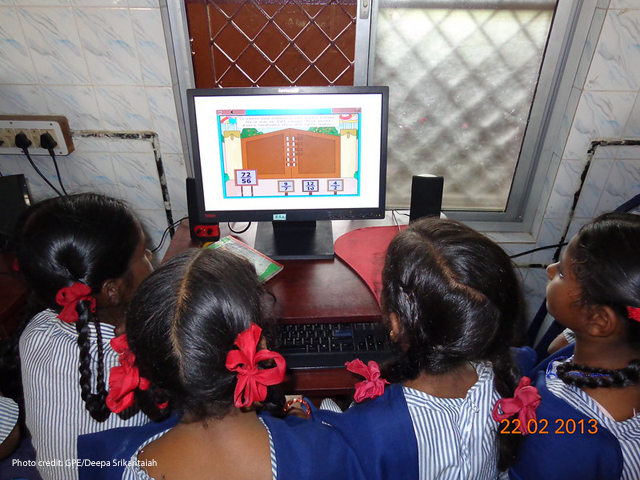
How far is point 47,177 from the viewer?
5.26 ft

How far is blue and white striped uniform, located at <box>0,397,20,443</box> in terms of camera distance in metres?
0.99

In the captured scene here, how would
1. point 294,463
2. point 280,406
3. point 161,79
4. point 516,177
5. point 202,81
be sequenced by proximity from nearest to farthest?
1. point 294,463
2. point 280,406
3. point 161,79
4. point 202,81
5. point 516,177

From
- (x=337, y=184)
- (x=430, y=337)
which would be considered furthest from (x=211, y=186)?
(x=430, y=337)

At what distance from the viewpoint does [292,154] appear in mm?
1232

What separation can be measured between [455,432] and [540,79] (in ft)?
4.19

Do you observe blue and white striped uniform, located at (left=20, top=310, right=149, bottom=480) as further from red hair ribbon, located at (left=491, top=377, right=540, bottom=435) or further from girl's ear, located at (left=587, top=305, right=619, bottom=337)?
girl's ear, located at (left=587, top=305, right=619, bottom=337)

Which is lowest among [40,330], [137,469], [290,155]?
[137,469]

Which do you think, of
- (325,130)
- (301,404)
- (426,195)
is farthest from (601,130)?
(301,404)

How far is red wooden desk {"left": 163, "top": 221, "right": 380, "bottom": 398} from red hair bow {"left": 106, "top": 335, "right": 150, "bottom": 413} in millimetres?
381

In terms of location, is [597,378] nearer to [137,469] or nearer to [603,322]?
[603,322]

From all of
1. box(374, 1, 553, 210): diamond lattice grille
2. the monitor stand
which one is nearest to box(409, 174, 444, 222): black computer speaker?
the monitor stand

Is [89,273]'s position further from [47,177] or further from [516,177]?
[516,177]

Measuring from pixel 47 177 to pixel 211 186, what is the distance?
2.48ft

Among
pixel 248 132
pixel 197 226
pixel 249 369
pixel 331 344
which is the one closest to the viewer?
pixel 249 369
